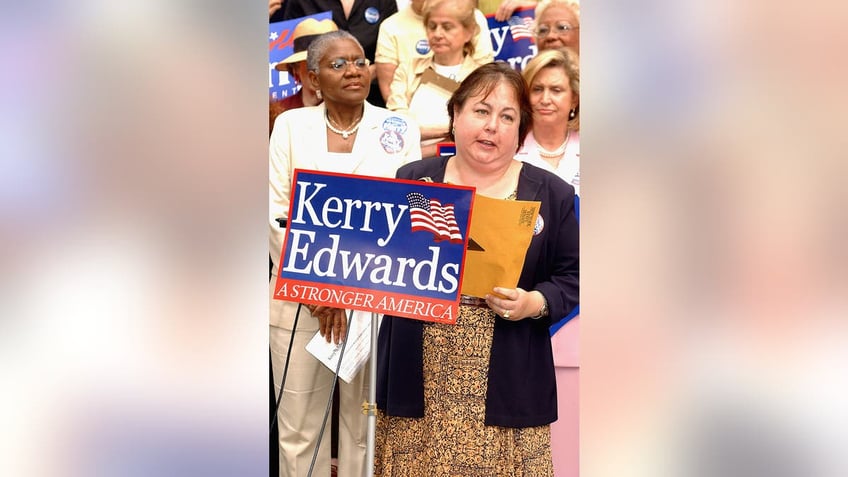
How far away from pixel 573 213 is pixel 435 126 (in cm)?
68

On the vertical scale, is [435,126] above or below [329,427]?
above

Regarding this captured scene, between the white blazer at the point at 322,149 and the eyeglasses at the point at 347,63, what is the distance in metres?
0.17

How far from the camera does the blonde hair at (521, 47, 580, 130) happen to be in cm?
396

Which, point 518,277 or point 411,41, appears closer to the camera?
point 518,277

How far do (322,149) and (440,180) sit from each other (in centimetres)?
54

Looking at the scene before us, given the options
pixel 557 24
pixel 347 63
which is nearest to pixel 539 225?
pixel 557 24

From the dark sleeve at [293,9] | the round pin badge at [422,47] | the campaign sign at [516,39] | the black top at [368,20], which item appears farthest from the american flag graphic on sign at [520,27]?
the dark sleeve at [293,9]

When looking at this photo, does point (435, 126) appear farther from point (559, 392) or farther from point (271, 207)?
point (559, 392)

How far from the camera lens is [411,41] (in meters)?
4.12

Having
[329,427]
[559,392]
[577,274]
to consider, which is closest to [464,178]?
[577,274]

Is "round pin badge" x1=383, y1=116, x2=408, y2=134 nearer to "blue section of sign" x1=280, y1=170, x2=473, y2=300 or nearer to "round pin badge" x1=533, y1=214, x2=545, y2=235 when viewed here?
"blue section of sign" x1=280, y1=170, x2=473, y2=300

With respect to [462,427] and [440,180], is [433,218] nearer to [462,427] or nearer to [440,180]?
[440,180]

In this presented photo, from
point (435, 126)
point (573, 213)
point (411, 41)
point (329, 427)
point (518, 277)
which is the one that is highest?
point (411, 41)

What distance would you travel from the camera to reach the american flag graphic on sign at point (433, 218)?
149 inches
